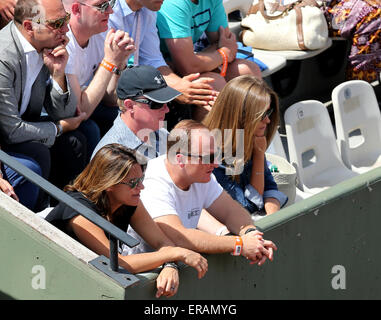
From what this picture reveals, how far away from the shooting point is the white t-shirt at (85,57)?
4.91 metres

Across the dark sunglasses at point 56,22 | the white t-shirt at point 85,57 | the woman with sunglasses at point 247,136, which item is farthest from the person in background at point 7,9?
the woman with sunglasses at point 247,136

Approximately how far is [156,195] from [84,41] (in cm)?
129

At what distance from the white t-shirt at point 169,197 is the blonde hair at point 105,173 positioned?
0.29 metres

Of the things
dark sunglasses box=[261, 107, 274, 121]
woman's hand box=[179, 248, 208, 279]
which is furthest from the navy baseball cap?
woman's hand box=[179, 248, 208, 279]

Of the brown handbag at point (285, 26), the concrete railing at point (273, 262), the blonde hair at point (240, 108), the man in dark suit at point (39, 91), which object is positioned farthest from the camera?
the brown handbag at point (285, 26)

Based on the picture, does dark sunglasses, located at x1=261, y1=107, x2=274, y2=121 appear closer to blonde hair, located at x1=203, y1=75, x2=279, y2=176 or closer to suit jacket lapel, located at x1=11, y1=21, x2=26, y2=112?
blonde hair, located at x1=203, y1=75, x2=279, y2=176

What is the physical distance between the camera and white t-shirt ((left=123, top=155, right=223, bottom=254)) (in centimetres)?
413

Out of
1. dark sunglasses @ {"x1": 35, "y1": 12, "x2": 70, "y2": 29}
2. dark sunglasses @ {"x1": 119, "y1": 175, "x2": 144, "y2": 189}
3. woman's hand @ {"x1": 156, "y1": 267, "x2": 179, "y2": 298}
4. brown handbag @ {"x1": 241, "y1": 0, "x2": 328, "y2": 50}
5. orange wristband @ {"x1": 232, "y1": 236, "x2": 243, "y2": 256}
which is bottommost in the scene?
brown handbag @ {"x1": 241, "y1": 0, "x2": 328, "y2": 50}

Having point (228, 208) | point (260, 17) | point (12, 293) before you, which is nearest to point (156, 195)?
point (228, 208)

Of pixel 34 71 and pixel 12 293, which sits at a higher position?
pixel 34 71

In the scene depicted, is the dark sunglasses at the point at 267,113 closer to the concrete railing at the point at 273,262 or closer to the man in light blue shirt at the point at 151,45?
the concrete railing at the point at 273,262

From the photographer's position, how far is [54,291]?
12.1 feet
